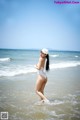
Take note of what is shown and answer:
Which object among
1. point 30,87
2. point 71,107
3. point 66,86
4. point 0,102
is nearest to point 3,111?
point 0,102

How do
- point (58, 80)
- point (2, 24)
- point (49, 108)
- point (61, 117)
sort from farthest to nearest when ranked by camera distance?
1. point (58, 80)
2. point (2, 24)
3. point (49, 108)
4. point (61, 117)

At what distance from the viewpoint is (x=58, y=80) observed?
15.8 feet

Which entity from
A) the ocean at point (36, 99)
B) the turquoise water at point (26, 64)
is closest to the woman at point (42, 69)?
the ocean at point (36, 99)

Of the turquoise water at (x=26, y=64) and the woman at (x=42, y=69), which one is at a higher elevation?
the woman at (x=42, y=69)

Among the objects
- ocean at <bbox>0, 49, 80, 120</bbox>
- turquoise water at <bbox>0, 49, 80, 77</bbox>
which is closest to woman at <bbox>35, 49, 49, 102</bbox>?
A: ocean at <bbox>0, 49, 80, 120</bbox>

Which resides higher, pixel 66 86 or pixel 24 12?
pixel 24 12

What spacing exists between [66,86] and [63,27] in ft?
3.76

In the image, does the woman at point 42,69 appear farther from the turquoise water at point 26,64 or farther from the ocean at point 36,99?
the turquoise water at point 26,64

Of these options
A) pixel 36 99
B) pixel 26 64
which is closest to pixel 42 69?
pixel 36 99

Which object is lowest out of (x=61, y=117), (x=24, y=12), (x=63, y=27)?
(x=61, y=117)

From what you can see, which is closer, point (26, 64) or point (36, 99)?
point (36, 99)

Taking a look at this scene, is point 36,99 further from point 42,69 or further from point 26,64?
point 26,64

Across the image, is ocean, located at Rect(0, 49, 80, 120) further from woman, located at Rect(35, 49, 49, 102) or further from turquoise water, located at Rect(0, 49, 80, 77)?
turquoise water, located at Rect(0, 49, 80, 77)

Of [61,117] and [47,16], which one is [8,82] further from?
[61,117]
